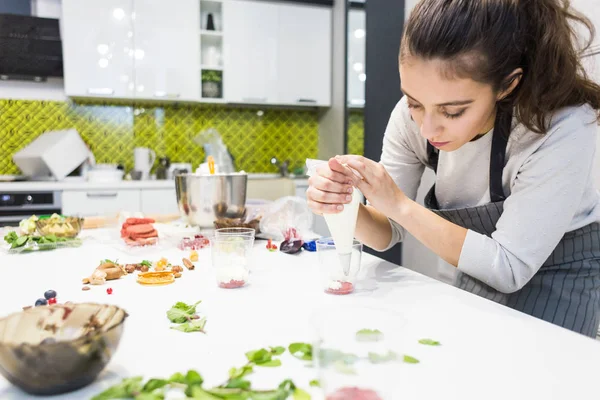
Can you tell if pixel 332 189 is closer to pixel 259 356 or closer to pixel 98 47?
pixel 259 356

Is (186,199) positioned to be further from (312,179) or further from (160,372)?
(160,372)

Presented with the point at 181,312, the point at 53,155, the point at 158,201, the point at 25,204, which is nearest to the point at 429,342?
the point at 181,312

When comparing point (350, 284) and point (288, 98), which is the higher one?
point (288, 98)

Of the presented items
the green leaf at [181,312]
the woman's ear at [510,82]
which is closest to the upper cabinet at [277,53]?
the woman's ear at [510,82]

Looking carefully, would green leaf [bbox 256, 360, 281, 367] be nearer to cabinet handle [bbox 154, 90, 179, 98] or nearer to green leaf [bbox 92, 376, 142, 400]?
green leaf [bbox 92, 376, 142, 400]

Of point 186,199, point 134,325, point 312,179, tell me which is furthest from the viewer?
point 186,199

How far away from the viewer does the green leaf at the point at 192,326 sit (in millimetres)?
744

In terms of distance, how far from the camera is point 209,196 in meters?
1.56

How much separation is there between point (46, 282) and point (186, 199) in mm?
611

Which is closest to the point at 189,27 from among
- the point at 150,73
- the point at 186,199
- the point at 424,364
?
the point at 150,73

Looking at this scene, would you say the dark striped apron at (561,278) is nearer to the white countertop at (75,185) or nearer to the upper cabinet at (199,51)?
the white countertop at (75,185)

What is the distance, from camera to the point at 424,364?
24.7 inches

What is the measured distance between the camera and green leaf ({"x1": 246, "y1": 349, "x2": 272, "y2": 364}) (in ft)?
2.06

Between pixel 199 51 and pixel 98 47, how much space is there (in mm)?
736
